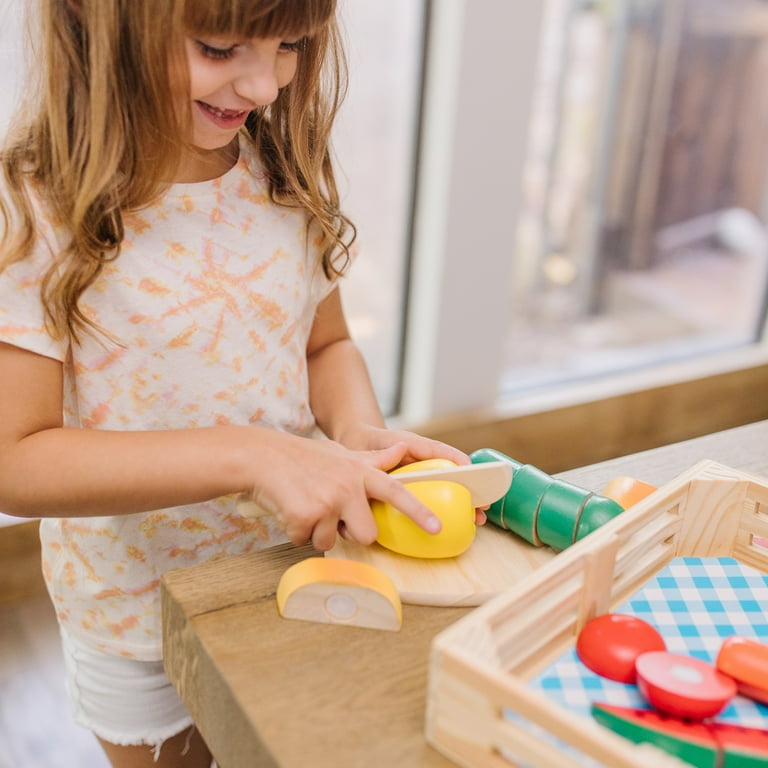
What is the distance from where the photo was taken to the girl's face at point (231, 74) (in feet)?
2.12

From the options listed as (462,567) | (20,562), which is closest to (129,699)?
(462,567)

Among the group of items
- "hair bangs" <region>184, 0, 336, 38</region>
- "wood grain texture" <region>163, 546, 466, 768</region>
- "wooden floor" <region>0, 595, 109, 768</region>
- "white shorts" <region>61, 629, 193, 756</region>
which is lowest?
"wooden floor" <region>0, 595, 109, 768</region>

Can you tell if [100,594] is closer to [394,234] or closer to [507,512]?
[507,512]

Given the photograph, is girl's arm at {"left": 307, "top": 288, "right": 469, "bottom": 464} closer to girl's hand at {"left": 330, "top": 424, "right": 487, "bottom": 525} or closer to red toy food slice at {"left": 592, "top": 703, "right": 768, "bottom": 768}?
girl's hand at {"left": 330, "top": 424, "right": 487, "bottom": 525}

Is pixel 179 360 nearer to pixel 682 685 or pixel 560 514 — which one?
pixel 560 514

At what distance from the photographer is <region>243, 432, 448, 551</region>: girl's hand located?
634 mm

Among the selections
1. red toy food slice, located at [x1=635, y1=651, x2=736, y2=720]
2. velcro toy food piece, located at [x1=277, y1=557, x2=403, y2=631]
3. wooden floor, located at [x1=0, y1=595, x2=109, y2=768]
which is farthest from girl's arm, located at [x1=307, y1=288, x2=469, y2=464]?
wooden floor, located at [x1=0, y1=595, x2=109, y2=768]

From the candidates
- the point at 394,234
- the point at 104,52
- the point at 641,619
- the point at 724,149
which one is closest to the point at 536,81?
the point at 394,234

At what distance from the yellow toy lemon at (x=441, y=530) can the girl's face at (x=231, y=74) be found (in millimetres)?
322

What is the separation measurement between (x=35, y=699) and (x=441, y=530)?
1.14 m

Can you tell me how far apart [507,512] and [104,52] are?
17.8 inches

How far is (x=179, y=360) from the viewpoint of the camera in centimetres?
79

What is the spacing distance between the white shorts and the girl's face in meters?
0.51

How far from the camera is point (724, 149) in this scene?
7.96ft
